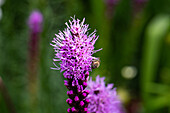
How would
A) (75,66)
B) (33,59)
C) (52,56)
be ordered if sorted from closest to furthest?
(75,66) → (33,59) → (52,56)

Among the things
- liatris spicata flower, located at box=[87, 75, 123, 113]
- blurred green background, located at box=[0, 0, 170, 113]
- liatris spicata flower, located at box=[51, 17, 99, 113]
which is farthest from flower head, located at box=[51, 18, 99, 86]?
blurred green background, located at box=[0, 0, 170, 113]

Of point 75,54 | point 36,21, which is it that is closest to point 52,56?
point 36,21

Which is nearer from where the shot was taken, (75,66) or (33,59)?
(75,66)

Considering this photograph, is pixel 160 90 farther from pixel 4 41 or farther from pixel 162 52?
pixel 4 41

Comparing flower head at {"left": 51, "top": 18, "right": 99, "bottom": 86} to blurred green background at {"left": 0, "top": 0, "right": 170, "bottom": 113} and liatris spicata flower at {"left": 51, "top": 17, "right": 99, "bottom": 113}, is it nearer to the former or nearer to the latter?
liatris spicata flower at {"left": 51, "top": 17, "right": 99, "bottom": 113}

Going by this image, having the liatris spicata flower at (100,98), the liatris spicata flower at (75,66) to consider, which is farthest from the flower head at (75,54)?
the liatris spicata flower at (100,98)

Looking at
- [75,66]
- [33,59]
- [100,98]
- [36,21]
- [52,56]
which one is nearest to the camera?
[75,66]

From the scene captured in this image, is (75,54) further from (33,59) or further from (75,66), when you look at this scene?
(33,59)
